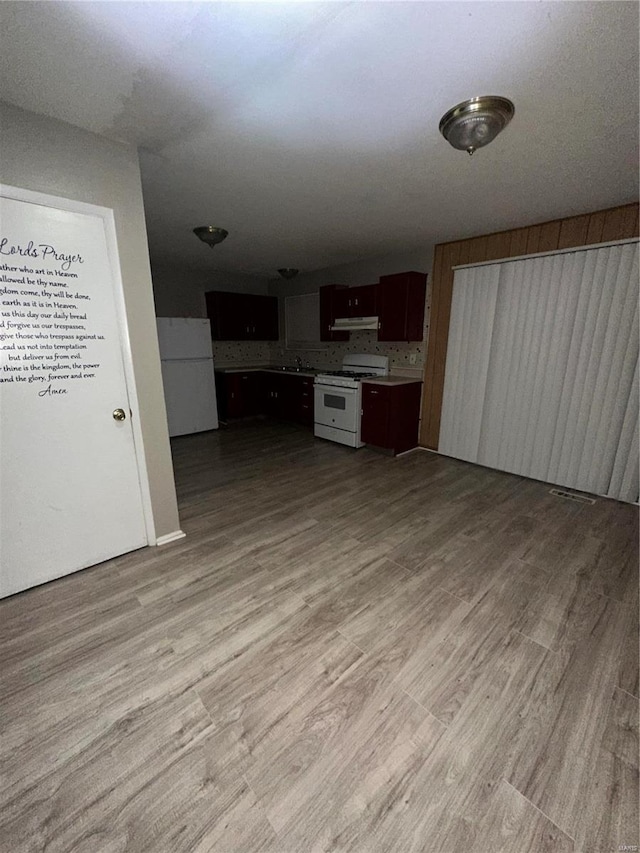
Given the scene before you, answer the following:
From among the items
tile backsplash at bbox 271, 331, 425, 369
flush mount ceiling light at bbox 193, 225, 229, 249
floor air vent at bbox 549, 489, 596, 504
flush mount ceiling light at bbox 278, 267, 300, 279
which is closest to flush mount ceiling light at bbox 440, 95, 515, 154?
flush mount ceiling light at bbox 193, 225, 229, 249

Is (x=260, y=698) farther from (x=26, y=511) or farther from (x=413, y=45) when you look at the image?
(x=413, y=45)

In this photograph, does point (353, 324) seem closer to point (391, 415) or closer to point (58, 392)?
point (391, 415)

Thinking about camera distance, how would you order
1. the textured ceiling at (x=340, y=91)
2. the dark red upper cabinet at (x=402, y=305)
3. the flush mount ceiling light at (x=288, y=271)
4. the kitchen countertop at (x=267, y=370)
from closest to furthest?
the textured ceiling at (x=340, y=91) < the dark red upper cabinet at (x=402, y=305) < the flush mount ceiling light at (x=288, y=271) < the kitchen countertop at (x=267, y=370)

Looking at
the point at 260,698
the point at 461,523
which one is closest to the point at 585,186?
the point at 461,523

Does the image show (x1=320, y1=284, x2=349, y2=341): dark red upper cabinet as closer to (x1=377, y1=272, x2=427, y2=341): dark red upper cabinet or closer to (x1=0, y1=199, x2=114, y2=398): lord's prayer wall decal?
(x1=377, y1=272, x2=427, y2=341): dark red upper cabinet

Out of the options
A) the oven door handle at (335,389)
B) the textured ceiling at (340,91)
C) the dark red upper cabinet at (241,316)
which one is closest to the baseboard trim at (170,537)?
the textured ceiling at (340,91)

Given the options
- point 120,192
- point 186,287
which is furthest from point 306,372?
point 120,192

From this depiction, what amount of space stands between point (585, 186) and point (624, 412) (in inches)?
70.4

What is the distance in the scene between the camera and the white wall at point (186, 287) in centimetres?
512

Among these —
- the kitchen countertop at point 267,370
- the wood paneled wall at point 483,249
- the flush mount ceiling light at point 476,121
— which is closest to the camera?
the flush mount ceiling light at point 476,121

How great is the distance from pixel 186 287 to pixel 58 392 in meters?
4.07

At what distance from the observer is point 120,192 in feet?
6.22

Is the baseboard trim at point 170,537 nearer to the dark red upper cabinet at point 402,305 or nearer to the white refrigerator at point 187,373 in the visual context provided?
the white refrigerator at point 187,373

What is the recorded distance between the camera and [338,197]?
2561mm
